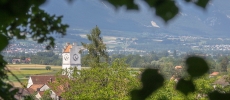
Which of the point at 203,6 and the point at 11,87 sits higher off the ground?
the point at 203,6

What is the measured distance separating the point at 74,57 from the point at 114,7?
215 feet

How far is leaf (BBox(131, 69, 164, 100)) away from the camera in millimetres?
1672

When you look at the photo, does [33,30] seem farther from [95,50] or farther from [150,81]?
[95,50]

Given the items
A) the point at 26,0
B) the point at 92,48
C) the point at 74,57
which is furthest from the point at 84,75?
the point at 74,57

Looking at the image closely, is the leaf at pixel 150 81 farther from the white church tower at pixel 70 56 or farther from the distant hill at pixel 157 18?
the white church tower at pixel 70 56

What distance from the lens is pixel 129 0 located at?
1.71 metres

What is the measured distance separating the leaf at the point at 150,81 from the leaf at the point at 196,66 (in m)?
0.11

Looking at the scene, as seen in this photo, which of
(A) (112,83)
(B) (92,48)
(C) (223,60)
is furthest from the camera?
(C) (223,60)

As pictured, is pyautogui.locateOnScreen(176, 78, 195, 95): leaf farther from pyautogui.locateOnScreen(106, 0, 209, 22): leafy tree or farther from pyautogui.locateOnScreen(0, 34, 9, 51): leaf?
pyautogui.locateOnScreen(0, 34, 9, 51): leaf

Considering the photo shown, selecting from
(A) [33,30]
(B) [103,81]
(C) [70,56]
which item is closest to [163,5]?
(A) [33,30]

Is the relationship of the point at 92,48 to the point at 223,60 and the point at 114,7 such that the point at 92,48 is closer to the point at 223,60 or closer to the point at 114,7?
the point at 223,60

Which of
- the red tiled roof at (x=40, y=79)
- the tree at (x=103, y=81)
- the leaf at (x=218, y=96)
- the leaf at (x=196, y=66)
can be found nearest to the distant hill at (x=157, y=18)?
the leaf at (x=196, y=66)

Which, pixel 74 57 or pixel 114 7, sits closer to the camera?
pixel 114 7

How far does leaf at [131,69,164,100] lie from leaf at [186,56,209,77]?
11 centimetres
